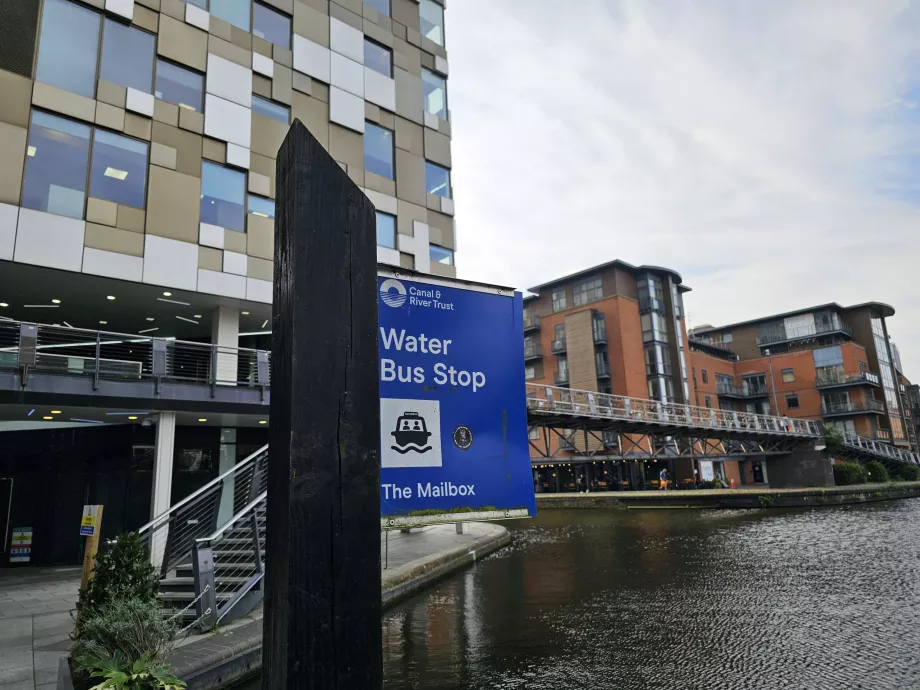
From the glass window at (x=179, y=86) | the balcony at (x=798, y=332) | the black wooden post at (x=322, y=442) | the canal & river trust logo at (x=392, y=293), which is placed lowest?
the black wooden post at (x=322, y=442)

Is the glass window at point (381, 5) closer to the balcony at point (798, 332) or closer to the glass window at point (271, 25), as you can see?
the glass window at point (271, 25)

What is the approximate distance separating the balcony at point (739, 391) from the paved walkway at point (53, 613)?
5117 centimetres

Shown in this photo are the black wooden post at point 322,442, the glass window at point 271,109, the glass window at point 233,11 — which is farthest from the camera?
the glass window at point 271,109

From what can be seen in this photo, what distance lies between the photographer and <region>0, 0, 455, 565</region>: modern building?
15.3 meters

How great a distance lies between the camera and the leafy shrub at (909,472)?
44141mm

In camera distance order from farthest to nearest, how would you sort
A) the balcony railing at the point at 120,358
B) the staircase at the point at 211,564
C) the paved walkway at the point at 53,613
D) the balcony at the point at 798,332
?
the balcony at the point at 798,332
the balcony railing at the point at 120,358
the staircase at the point at 211,564
the paved walkway at the point at 53,613

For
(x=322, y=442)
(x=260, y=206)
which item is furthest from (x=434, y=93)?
(x=322, y=442)

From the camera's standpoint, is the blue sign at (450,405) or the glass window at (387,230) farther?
the glass window at (387,230)

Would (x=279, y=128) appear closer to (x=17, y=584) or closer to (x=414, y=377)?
(x=17, y=584)

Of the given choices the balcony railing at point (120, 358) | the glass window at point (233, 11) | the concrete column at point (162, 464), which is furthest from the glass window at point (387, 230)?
the concrete column at point (162, 464)

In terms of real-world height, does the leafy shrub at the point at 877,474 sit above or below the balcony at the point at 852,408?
below

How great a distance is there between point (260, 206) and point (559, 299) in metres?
42.3

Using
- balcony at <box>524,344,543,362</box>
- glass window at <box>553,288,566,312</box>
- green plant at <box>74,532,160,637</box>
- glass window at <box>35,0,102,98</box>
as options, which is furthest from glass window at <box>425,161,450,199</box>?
balcony at <box>524,344,543,362</box>

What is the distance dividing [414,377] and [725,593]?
34.2ft
